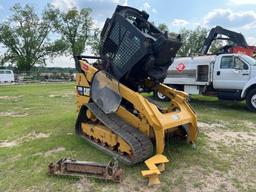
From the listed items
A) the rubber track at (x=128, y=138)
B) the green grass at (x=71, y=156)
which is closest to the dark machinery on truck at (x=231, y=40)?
the green grass at (x=71, y=156)

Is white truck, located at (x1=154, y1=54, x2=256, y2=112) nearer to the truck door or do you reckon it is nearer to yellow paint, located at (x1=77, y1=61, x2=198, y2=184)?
the truck door

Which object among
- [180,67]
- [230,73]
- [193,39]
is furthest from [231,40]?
[193,39]

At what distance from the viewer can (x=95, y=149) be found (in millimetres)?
5742

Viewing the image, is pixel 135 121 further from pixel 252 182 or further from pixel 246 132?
pixel 246 132

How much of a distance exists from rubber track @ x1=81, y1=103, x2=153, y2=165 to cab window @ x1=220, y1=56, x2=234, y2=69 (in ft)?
A: 22.4

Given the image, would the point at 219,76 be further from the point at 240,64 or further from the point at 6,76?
the point at 6,76

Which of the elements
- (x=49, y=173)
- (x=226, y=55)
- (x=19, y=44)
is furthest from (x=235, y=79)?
(x=19, y=44)

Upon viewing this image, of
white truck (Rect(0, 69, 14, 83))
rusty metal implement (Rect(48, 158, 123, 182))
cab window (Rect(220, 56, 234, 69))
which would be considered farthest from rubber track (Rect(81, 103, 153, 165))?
white truck (Rect(0, 69, 14, 83))

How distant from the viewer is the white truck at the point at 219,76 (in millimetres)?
10672

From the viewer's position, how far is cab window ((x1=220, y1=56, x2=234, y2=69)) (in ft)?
36.8

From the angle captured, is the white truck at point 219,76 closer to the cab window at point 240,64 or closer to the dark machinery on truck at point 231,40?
the cab window at point 240,64

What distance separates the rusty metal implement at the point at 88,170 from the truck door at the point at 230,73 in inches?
301

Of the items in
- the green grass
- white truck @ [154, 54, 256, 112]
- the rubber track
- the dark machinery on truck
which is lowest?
the green grass

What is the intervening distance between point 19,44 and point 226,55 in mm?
39196
